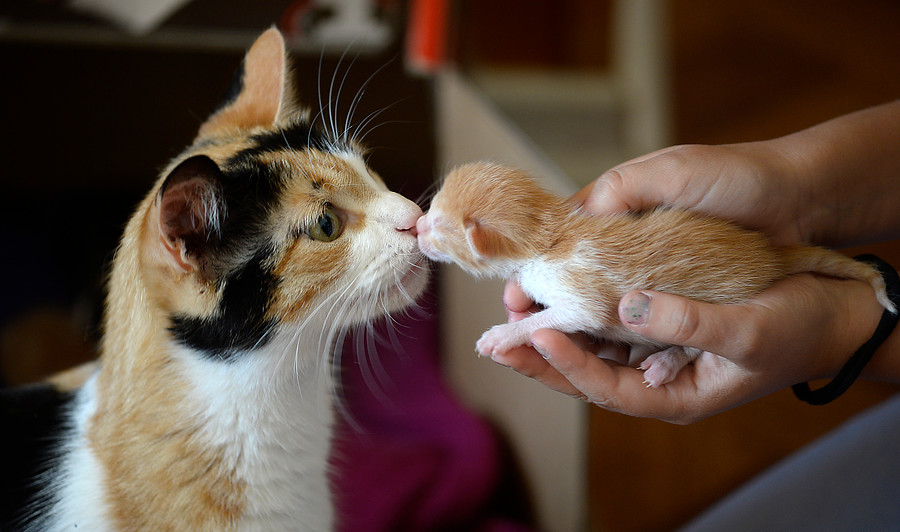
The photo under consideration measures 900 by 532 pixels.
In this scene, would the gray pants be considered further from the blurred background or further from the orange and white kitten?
the orange and white kitten

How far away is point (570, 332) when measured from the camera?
90 cm

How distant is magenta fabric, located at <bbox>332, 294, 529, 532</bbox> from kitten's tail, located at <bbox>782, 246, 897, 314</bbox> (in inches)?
27.9

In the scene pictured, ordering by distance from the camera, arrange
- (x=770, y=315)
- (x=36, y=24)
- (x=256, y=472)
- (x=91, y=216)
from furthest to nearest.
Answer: (x=91, y=216)
(x=36, y=24)
(x=256, y=472)
(x=770, y=315)

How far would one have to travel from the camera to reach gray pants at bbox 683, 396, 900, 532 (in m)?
1.21

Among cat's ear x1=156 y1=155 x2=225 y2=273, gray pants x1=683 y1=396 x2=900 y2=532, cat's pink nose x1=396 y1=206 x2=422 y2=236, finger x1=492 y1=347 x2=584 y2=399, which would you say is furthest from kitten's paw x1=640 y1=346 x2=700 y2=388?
cat's ear x1=156 y1=155 x2=225 y2=273

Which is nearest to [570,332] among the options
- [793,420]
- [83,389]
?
[83,389]

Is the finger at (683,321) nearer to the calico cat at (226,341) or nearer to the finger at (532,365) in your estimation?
the finger at (532,365)

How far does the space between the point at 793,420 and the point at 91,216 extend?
2.13m

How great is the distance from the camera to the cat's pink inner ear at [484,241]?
87 cm

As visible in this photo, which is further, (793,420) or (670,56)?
(670,56)

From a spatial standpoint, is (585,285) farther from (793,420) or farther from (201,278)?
(793,420)

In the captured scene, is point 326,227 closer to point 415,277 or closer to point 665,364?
point 415,277

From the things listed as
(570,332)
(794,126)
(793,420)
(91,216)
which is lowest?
(793,420)

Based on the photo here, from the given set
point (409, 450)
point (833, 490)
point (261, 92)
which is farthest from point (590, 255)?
point (409, 450)
